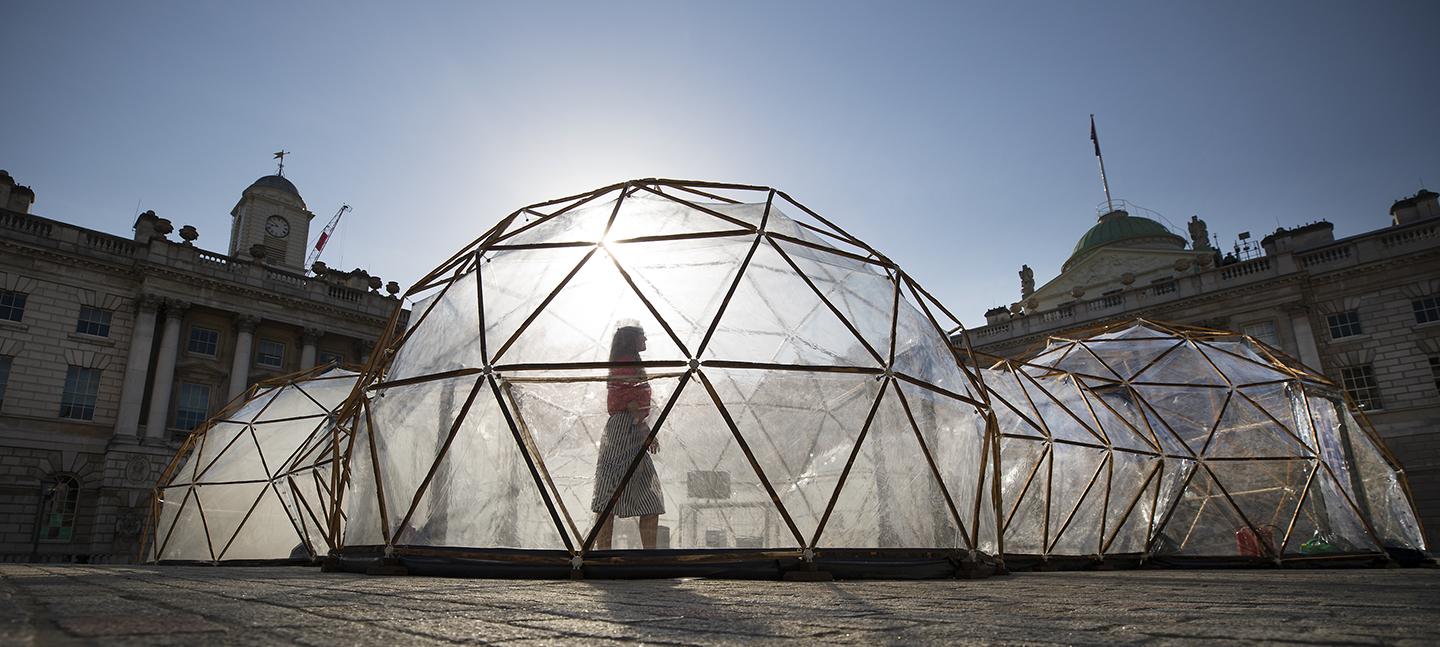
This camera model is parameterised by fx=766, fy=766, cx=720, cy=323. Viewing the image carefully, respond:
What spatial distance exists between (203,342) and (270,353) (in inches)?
97.5

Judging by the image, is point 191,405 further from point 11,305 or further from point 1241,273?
point 1241,273

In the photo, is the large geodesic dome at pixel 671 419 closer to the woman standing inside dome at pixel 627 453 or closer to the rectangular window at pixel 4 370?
Answer: the woman standing inside dome at pixel 627 453

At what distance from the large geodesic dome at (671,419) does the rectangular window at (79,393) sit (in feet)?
87.7

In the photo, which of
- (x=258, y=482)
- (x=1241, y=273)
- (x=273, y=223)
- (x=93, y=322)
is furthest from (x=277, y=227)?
(x=1241, y=273)

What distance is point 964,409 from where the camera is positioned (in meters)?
8.02

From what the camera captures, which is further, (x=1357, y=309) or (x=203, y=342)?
(x=203, y=342)

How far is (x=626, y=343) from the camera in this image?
6.86m

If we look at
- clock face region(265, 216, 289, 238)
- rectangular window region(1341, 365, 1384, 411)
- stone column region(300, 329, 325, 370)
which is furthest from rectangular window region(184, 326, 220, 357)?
rectangular window region(1341, 365, 1384, 411)

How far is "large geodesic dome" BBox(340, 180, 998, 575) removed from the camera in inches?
248

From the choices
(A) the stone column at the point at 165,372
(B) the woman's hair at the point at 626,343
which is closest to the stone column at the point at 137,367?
(A) the stone column at the point at 165,372

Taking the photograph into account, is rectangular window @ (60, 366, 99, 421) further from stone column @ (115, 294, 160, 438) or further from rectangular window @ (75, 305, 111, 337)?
rectangular window @ (75, 305, 111, 337)

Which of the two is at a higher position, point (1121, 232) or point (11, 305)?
point (1121, 232)

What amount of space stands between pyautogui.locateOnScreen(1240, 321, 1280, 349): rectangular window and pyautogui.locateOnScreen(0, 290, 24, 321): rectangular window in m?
44.4

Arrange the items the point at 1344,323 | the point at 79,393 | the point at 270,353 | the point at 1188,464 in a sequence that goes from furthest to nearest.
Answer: the point at 270,353
the point at 1344,323
the point at 79,393
the point at 1188,464
